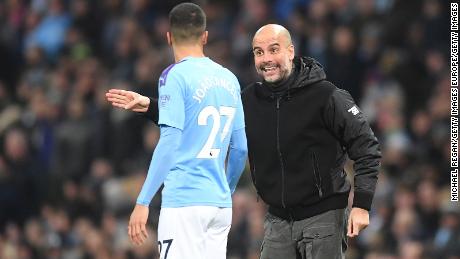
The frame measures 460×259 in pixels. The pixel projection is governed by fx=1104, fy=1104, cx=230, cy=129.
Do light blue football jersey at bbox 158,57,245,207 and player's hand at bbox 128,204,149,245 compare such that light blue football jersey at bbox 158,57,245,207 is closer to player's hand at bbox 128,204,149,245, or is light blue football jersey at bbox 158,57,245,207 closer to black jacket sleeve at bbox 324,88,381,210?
player's hand at bbox 128,204,149,245

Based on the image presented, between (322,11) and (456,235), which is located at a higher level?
(322,11)

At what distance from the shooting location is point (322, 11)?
1411 cm

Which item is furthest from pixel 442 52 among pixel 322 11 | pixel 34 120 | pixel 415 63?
pixel 34 120

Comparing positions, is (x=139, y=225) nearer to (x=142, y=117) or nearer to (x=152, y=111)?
(x=152, y=111)

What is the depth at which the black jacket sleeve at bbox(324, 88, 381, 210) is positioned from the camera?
656 centimetres

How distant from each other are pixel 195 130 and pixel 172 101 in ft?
0.75

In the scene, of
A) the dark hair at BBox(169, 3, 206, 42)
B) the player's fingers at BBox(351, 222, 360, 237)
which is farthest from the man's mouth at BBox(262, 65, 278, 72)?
the player's fingers at BBox(351, 222, 360, 237)

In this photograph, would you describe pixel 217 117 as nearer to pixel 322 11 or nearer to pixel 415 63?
pixel 415 63

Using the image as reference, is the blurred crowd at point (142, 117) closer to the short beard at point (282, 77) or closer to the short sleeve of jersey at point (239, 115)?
the short beard at point (282, 77)

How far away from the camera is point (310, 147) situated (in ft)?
22.2

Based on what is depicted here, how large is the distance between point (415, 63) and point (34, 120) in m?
5.77

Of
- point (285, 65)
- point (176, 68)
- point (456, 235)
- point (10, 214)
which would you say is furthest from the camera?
point (10, 214)

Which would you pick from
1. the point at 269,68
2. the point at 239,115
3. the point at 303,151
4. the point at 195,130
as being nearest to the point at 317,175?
the point at 303,151

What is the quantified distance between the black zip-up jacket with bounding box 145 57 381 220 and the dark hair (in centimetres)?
65
